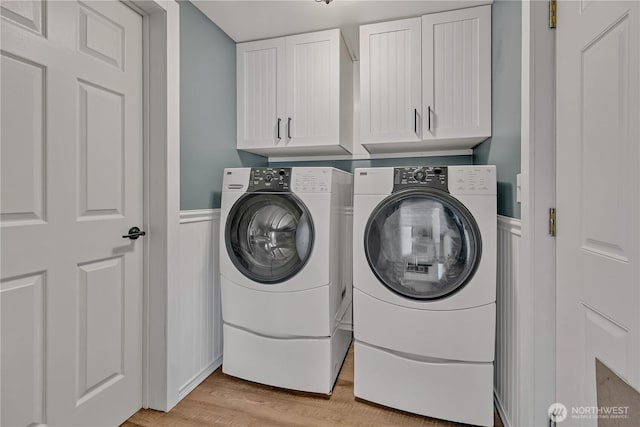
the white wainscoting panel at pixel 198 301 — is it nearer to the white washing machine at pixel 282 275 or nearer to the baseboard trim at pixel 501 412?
the white washing machine at pixel 282 275

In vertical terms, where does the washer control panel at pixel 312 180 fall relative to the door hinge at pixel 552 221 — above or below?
above

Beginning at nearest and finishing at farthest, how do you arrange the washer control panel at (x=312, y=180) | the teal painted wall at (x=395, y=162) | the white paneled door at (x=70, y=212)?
the white paneled door at (x=70, y=212) → the washer control panel at (x=312, y=180) → the teal painted wall at (x=395, y=162)

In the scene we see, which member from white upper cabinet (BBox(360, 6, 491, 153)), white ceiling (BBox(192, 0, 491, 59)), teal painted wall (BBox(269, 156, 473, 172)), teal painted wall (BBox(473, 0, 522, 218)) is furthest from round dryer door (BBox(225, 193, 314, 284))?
white ceiling (BBox(192, 0, 491, 59))

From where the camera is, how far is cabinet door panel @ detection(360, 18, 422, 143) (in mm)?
1924

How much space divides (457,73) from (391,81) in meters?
0.39

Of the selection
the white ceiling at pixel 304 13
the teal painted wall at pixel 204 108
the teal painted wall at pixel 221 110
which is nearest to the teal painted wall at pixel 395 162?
the teal painted wall at pixel 221 110

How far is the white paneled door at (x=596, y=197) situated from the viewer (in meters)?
0.76

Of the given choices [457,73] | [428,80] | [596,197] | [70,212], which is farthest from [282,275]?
[457,73]

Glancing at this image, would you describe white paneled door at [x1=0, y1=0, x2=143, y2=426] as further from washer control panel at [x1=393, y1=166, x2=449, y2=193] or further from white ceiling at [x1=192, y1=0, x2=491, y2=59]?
washer control panel at [x1=393, y1=166, x2=449, y2=193]

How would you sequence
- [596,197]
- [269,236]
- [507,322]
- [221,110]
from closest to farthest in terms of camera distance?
1. [596,197]
2. [507,322]
3. [269,236]
4. [221,110]

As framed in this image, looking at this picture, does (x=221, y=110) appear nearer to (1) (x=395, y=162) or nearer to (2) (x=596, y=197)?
(1) (x=395, y=162)

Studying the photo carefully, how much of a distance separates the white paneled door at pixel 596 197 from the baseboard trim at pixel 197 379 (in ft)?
5.81

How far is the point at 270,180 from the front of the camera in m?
1.75

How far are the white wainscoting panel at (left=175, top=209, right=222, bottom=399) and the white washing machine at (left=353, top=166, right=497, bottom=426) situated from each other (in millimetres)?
944
